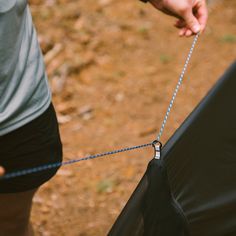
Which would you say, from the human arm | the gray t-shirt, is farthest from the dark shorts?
the human arm

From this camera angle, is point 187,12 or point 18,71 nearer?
point 18,71

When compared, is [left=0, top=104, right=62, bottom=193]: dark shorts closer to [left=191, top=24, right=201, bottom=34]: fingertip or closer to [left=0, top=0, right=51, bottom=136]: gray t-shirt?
[left=0, top=0, right=51, bottom=136]: gray t-shirt

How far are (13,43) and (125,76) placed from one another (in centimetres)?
223

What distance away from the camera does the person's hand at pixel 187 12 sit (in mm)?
1322

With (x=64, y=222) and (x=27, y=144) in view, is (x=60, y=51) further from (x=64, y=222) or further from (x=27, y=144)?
(x=27, y=144)

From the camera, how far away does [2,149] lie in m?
1.22

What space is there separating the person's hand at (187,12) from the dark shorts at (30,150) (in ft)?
1.44

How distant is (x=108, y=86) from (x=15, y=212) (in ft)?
6.48

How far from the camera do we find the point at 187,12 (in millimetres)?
1324

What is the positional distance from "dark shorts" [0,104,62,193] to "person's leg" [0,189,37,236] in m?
0.04

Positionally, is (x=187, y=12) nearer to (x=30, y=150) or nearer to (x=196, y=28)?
(x=196, y=28)

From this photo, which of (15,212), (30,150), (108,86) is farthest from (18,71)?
(108,86)

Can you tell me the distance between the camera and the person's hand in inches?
52.1

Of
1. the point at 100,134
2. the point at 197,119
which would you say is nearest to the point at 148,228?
the point at 197,119
